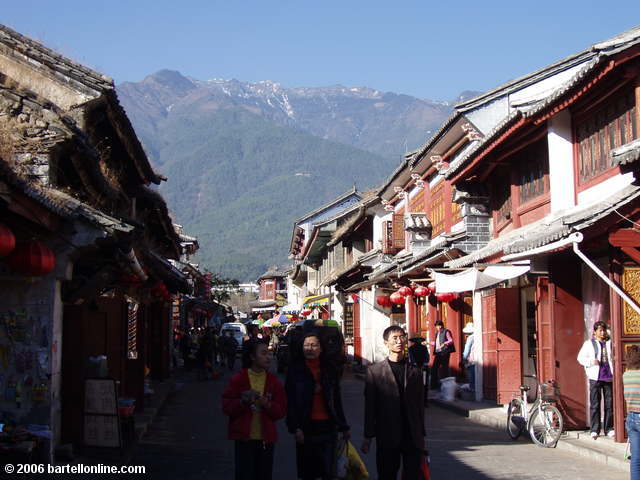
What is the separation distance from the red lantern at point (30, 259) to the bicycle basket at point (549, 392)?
8.01 meters

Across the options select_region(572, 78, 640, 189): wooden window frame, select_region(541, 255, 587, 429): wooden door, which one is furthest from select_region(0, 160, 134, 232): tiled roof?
select_region(541, 255, 587, 429): wooden door

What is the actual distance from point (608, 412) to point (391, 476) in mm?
6768

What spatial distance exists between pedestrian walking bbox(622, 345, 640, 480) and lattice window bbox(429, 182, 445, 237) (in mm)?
16162

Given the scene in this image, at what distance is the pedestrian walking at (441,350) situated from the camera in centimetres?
2311

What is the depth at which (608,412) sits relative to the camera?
13578mm

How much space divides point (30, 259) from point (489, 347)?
1257 cm

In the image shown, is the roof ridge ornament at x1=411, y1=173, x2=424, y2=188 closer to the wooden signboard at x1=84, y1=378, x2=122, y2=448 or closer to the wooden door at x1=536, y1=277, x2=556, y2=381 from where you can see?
the wooden door at x1=536, y1=277, x2=556, y2=381

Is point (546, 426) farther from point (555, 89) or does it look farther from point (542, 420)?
point (555, 89)

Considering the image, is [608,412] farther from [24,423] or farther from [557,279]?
[24,423]

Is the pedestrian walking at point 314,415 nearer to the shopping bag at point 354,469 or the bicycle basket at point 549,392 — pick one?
the shopping bag at point 354,469

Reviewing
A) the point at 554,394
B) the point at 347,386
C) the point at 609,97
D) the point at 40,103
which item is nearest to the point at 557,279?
the point at 554,394

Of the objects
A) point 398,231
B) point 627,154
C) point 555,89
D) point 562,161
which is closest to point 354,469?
point 627,154

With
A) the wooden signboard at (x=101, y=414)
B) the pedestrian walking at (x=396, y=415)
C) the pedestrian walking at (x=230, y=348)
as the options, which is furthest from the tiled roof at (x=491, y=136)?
the pedestrian walking at (x=230, y=348)

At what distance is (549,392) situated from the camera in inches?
558
